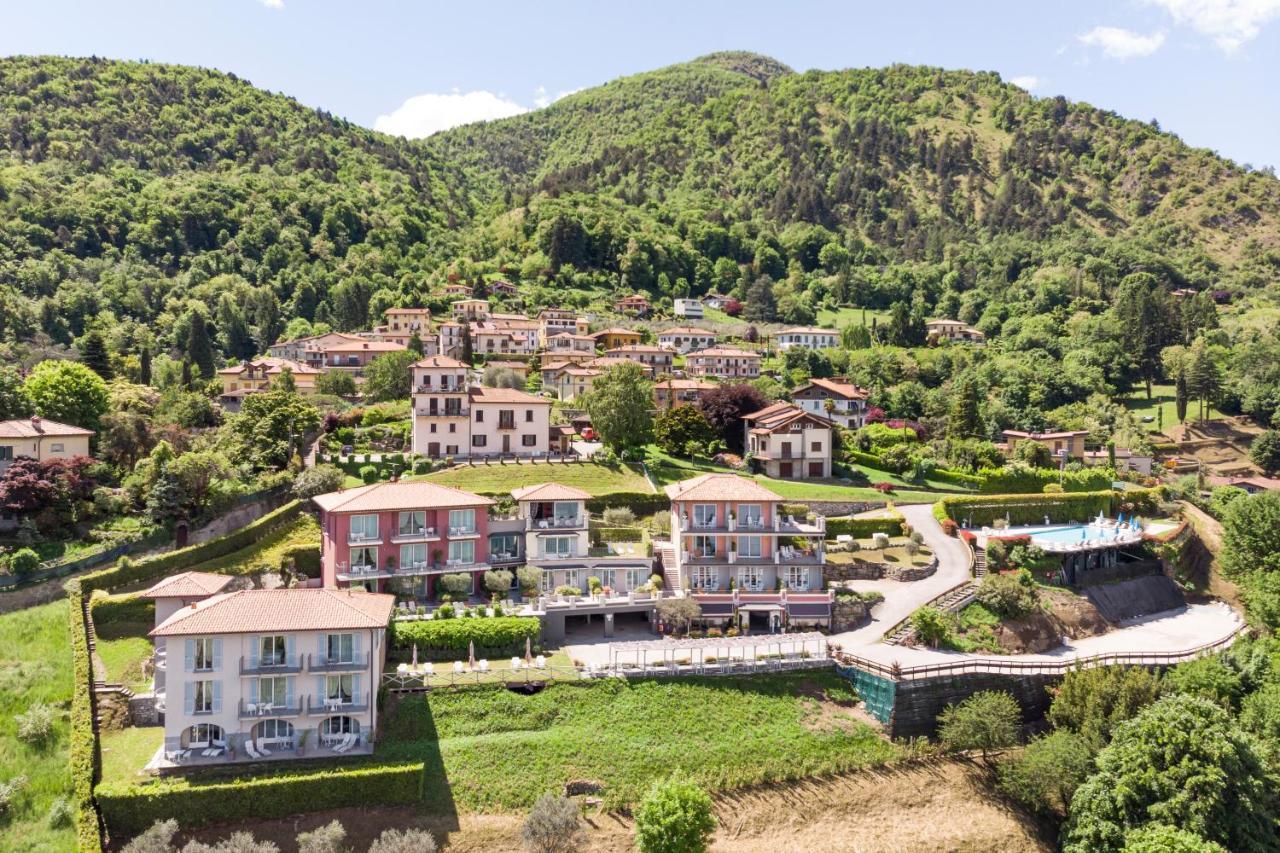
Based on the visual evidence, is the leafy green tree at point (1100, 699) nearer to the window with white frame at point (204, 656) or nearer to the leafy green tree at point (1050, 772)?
the leafy green tree at point (1050, 772)

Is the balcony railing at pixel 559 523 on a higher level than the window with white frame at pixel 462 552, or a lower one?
higher

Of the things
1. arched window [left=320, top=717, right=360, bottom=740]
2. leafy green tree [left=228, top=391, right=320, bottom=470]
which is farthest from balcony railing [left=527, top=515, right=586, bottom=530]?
leafy green tree [left=228, top=391, right=320, bottom=470]

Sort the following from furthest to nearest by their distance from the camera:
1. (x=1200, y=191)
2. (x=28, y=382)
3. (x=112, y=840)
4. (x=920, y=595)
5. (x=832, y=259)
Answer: (x=1200, y=191)
(x=832, y=259)
(x=28, y=382)
(x=920, y=595)
(x=112, y=840)

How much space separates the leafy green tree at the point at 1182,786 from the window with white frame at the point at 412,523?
3004 centimetres

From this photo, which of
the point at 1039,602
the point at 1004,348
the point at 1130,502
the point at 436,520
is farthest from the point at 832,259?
the point at 436,520

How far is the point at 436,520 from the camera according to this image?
141ft

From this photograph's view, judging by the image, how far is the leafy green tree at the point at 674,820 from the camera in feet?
90.3

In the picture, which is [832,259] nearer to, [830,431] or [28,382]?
[830,431]

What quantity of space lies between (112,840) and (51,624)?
1495 cm

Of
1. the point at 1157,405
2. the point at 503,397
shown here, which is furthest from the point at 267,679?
the point at 1157,405

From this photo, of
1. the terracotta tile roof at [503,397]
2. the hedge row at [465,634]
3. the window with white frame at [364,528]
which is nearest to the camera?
the hedge row at [465,634]

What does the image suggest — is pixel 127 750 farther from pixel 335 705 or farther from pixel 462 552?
pixel 462 552

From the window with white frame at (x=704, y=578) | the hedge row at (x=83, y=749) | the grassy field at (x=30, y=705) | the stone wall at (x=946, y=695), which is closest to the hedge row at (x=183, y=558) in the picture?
the grassy field at (x=30, y=705)

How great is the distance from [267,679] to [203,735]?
2.94 metres
